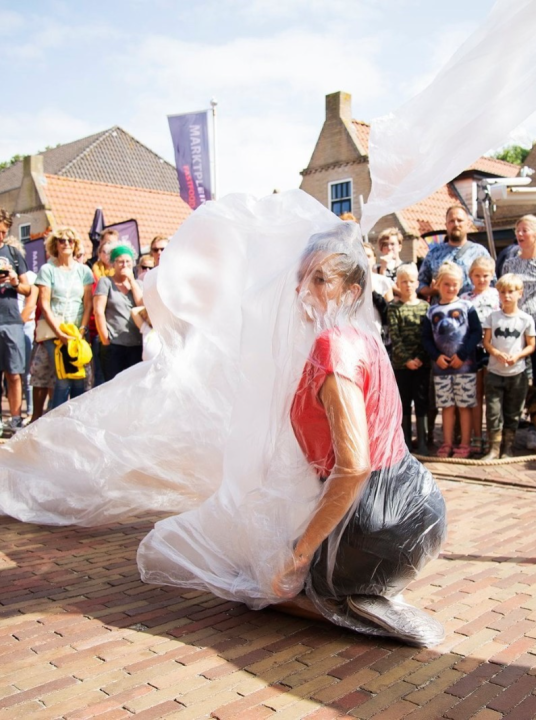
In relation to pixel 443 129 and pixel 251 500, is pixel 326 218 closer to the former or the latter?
pixel 443 129

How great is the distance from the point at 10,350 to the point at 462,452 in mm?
3996

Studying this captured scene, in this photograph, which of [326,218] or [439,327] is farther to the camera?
[439,327]

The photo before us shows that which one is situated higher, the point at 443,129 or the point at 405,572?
the point at 443,129

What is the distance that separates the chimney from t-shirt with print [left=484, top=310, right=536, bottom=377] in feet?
68.2

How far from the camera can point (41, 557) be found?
3.54 meters

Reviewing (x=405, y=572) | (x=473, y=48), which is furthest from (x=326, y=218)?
(x=405, y=572)

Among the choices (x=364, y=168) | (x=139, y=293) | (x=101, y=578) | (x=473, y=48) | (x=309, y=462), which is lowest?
(x=101, y=578)

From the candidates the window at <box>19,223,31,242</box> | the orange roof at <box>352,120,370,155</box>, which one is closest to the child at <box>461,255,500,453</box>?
the orange roof at <box>352,120,370,155</box>

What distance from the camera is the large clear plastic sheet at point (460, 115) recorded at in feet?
8.49

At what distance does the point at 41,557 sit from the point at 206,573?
1086mm

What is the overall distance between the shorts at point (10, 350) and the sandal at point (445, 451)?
3729mm

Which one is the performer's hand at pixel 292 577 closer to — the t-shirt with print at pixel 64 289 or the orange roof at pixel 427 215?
the t-shirt with print at pixel 64 289

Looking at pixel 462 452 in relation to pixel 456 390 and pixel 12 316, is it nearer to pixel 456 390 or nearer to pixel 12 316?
pixel 456 390

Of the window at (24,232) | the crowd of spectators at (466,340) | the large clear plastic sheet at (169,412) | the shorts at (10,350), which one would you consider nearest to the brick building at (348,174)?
the window at (24,232)
